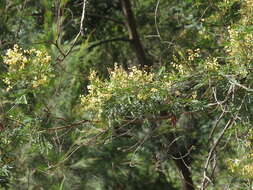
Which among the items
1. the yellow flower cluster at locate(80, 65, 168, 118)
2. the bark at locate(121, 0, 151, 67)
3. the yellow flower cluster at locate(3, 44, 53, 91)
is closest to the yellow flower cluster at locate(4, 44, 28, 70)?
the yellow flower cluster at locate(3, 44, 53, 91)

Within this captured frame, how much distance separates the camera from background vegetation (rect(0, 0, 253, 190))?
10.5 ft

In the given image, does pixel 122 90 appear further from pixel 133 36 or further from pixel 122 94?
pixel 133 36

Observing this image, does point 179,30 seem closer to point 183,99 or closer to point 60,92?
point 60,92

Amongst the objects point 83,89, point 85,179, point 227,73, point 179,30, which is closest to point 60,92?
point 83,89

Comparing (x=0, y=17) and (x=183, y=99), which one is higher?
(x=0, y=17)

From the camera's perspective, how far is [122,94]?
3.14 meters

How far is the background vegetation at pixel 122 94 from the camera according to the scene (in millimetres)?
3201

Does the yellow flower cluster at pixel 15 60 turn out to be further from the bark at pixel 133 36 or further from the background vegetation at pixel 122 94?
the bark at pixel 133 36

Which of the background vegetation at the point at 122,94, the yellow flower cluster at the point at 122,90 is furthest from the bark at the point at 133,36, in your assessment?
the yellow flower cluster at the point at 122,90

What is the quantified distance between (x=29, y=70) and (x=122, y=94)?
0.57m

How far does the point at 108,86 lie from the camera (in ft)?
10.3

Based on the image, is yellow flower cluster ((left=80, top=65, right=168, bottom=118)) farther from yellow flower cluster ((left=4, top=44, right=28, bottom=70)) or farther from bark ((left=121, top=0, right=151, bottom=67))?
bark ((left=121, top=0, right=151, bottom=67))

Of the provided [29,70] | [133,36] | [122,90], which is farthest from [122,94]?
[133,36]

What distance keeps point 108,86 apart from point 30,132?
65cm
